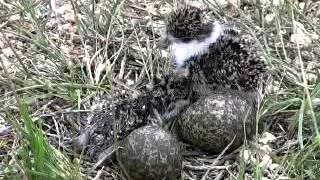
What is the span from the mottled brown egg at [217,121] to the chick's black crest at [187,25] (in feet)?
1.01

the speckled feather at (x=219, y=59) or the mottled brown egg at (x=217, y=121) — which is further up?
the speckled feather at (x=219, y=59)

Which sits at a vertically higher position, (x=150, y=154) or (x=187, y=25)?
(x=187, y=25)

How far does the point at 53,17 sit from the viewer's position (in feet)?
9.74

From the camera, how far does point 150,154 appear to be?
6.43 feet

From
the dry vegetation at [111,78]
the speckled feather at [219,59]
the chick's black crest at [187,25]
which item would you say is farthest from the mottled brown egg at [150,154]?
the chick's black crest at [187,25]

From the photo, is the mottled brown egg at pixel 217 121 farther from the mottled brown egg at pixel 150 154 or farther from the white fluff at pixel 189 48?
the white fluff at pixel 189 48

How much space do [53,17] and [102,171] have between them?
112cm

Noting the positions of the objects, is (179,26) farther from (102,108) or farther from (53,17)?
(53,17)

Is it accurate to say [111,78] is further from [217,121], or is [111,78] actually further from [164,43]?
[217,121]

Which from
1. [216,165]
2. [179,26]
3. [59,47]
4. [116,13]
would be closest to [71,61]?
[59,47]

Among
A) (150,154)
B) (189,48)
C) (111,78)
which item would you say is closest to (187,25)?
(189,48)

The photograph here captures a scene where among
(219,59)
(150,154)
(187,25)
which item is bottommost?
(150,154)

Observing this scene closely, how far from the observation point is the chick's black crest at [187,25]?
7.66ft

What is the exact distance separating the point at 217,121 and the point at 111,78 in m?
0.65
